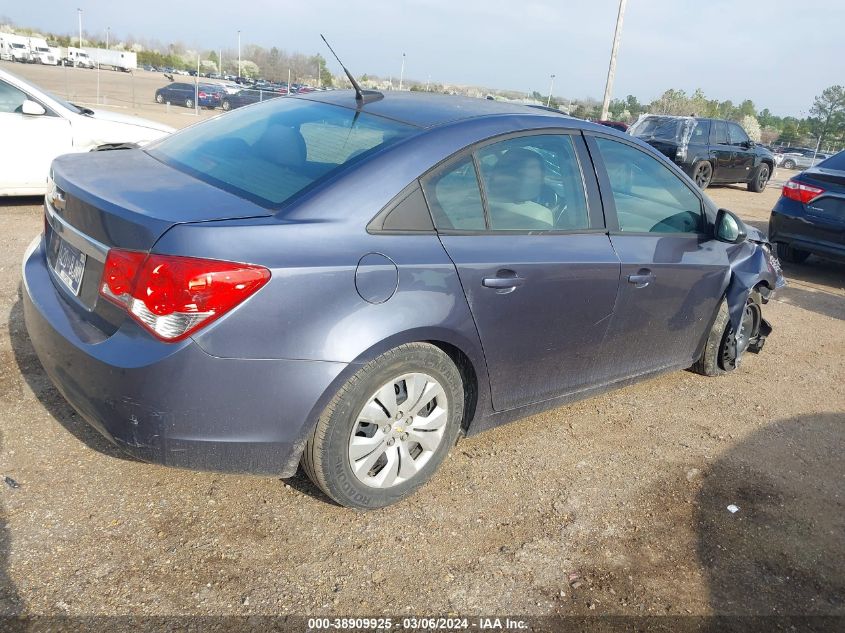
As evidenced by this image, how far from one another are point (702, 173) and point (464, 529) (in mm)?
14752

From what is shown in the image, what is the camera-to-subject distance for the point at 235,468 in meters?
2.47

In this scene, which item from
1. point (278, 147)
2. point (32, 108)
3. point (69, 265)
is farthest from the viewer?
point (32, 108)

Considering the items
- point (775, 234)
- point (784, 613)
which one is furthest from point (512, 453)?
point (775, 234)

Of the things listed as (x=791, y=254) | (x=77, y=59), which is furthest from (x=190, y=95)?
(x=77, y=59)

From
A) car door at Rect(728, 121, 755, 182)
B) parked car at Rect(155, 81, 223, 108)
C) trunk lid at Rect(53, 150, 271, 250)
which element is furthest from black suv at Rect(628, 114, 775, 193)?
parked car at Rect(155, 81, 223, 108)

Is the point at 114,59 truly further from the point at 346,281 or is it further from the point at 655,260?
the point at 346,281

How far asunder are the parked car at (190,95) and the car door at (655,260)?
3172 cm

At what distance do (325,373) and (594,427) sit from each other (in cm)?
196

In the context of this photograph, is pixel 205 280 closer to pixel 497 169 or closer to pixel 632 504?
pixel 497 169

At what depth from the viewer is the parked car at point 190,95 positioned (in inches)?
1286

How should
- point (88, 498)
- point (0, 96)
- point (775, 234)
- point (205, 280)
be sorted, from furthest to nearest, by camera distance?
point (775, 234), point (0, 96), point (88, 498), point (205, 280)

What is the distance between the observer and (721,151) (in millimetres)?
15844

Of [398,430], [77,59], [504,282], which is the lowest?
[398,430]

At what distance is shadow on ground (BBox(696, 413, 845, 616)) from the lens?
264 centimetres
